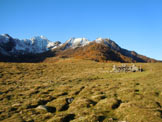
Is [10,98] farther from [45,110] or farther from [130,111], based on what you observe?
[130,111]

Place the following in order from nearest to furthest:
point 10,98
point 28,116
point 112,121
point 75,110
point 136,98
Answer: point 112,121 < point 28,116 < point 75,110 < point 136,98 < point 10,98

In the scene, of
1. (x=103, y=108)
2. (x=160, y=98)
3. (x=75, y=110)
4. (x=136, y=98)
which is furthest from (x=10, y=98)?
(x=160, y=98)

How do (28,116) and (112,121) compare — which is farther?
(28,116)

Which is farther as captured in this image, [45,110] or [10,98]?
[10,98]

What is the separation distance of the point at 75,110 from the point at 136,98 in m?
8.51

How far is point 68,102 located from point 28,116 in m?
5.84

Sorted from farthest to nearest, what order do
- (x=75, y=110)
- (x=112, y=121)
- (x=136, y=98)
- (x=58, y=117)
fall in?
1. (x=136, y=98)
2. (x=75, y=110)
3. (x=58, y=117)
4. (x=112, y=121)

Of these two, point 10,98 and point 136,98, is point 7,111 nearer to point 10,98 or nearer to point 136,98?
point 10,98

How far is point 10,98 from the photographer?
21.6 meters

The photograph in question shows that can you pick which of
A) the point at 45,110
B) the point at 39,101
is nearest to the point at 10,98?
the point at 39,101

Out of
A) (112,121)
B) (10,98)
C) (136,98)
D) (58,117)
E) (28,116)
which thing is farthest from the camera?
(10,98)

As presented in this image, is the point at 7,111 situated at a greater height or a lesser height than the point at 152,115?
lesser

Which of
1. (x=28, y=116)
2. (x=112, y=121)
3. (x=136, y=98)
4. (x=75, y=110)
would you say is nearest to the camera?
(x=112, y=121)

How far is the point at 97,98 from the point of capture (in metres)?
18.7
